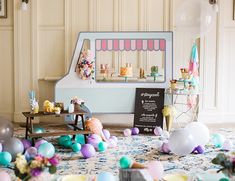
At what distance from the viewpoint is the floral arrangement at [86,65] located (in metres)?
5.12

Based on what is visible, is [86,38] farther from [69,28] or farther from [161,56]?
[161,56]

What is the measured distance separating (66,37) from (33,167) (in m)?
3.61

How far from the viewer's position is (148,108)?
5121mm

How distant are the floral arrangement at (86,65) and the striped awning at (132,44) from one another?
250 millimetres

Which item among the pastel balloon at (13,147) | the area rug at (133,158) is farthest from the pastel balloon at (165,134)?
the pastel balloon at (13,147)

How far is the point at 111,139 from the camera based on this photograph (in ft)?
14.0

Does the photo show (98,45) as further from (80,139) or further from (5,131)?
(5,131)

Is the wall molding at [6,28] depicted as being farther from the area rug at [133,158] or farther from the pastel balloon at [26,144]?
the pastel balloon at [26,144]

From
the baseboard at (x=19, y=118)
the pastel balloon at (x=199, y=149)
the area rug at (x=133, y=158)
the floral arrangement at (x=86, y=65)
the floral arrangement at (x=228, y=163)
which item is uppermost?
the floral arrangement at (x=86, y=65)

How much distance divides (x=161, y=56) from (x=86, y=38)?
113 centimetres

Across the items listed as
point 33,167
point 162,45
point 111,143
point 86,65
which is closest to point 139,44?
point 162,45

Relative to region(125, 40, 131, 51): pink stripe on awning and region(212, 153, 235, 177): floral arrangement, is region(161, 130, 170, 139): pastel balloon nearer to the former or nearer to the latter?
region(125, 40, 131, 51): pink stripe on awning

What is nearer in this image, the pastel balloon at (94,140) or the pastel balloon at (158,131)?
the pastel balloon at (94,140)

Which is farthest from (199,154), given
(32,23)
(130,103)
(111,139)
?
(32,23)
